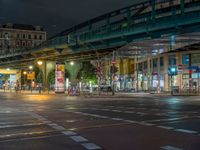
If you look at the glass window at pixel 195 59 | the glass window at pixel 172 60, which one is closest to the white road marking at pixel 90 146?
the glass window at pixel 195 59

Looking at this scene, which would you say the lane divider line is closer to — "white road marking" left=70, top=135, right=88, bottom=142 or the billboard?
"white road marking" left=70, top=135, right=88, bottom=142

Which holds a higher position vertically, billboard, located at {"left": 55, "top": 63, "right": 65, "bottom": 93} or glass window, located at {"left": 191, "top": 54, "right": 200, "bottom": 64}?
glass window, located at {"left": 191, "top": 54, "right": 200, "bottom": 64}

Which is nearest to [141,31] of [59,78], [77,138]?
[59,78]

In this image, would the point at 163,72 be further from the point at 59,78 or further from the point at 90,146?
the point at 90,146

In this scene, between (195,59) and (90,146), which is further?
(195,59)

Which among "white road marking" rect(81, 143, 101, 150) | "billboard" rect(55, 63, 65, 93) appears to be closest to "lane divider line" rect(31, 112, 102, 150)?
"white road marking" rect(81, 143, 101, 150)

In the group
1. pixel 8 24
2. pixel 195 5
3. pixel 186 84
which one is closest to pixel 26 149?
pixel 195 5

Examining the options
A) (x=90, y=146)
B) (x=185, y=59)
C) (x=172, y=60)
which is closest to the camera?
(x=90, y=146)

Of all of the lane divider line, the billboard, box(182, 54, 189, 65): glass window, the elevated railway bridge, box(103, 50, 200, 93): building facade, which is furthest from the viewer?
box(182, 54, 189, 65): glass window

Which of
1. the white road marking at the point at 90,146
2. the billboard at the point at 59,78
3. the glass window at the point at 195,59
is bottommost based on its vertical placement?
the white road marking at the point at 90,146

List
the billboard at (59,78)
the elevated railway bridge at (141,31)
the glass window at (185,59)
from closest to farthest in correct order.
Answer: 1. the elevated railway bridge at (141,31)
2. the billboard at (59,78)
3. the glass window at (185,59)

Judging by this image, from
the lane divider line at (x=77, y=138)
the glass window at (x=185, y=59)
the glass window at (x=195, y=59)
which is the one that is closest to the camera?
the lane divider line at (x=77, y=138)

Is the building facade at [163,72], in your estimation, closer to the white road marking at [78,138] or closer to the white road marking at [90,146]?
the white road marking at [78,138]

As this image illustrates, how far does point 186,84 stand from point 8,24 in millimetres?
138350
